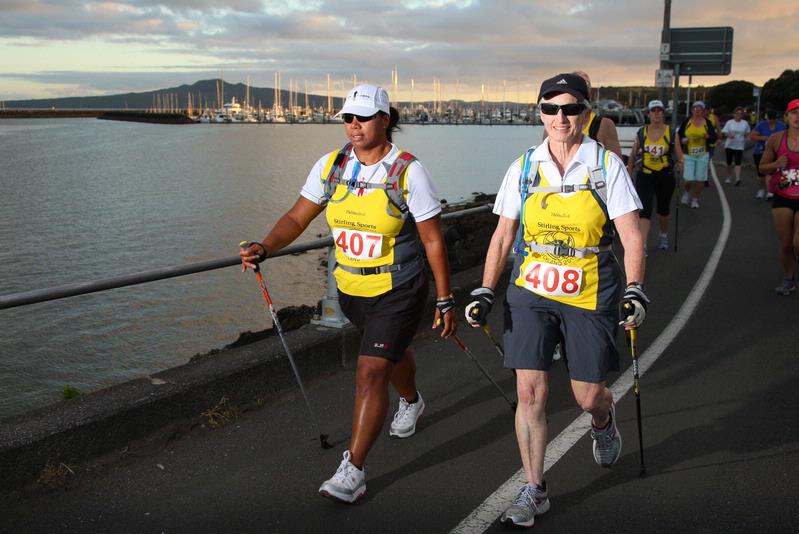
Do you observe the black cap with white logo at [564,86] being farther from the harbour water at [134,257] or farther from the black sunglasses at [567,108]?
the harbour water at [134,257]

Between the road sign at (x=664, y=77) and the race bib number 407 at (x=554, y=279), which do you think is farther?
the road sign at (x=664, y=77)

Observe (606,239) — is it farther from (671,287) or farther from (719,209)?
(719,209)

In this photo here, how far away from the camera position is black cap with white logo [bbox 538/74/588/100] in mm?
4141

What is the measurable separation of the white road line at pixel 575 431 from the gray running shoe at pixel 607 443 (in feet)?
0.98

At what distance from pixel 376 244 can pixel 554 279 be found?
987mm

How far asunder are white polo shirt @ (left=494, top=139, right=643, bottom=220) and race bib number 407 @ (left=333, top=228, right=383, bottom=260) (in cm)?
71

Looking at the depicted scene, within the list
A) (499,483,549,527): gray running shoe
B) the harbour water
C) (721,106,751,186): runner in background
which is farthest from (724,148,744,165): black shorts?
(499,483,549,527): gray running shoe

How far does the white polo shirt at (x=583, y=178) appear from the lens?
4.07m

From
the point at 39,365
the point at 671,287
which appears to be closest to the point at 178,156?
the point at 39,365

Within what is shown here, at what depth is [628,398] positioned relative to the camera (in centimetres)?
608

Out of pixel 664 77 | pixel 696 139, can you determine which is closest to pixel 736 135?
pixel 664 77

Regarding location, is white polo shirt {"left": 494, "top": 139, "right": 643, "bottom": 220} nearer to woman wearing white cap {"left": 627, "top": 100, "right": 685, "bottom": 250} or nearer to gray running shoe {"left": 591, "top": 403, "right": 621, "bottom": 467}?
gray running shoe {"left": 591, "top": 403, "right": 621, "bottom": 467}

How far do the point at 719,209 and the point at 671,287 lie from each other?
988 cm

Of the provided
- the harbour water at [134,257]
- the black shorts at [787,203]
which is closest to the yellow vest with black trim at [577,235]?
the black shorts at [787,203]
